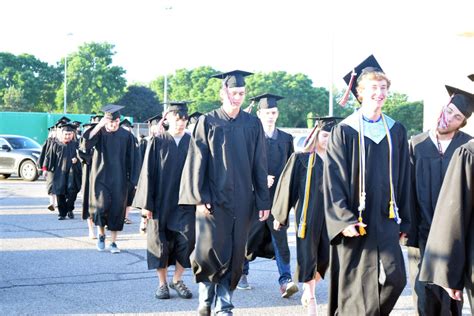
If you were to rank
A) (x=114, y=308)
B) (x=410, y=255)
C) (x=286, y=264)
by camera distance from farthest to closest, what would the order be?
(x=286, y=264), (x=114, y=308), (x=410, y=255)

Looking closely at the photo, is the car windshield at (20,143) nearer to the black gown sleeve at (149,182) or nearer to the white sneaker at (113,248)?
the white sneaker at (113,248)

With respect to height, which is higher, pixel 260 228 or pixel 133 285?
pixel 260 228

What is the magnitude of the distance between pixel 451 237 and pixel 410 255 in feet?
8.27

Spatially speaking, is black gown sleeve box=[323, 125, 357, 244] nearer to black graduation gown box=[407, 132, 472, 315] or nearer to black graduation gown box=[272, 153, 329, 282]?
black graduation gown box=[407, 132, 472, 315]

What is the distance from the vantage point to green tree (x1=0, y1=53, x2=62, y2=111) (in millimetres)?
72562

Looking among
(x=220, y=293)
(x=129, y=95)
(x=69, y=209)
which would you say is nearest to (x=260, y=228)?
(x=220, y=293)

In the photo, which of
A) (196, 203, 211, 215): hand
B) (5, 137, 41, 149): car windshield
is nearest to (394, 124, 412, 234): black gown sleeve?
(196, 203, 211, 215): hand

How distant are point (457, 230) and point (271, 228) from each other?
4.33 meters

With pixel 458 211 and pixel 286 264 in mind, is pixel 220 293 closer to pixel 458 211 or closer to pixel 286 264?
pixel 286 264

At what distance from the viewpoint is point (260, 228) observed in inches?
318

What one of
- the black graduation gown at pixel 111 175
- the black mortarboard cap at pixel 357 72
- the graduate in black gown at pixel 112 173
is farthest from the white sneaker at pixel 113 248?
the black mortarboard cap at pixel 357 72

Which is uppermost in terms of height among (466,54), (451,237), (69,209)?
(466,54)

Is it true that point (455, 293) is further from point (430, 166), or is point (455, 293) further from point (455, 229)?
point (430, 166)

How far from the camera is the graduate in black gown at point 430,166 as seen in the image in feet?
19.4
